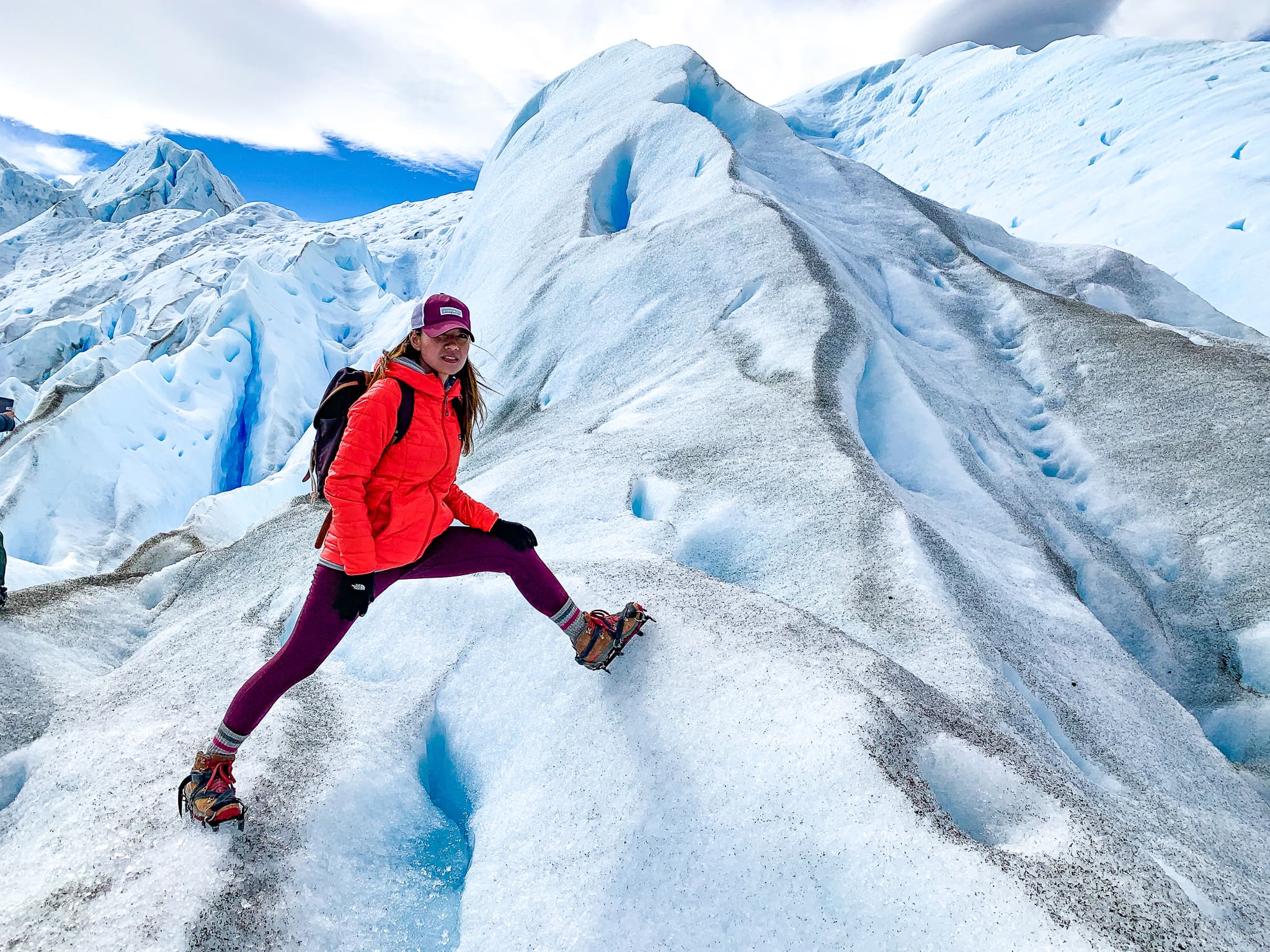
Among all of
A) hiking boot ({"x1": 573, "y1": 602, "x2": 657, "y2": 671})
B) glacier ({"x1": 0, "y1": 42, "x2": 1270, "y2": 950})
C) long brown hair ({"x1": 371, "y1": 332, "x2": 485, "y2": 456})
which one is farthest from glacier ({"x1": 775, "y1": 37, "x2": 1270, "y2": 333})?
long brown hair ({"x1": 371, "y1": 332, "x2": 485, "y2": 456})

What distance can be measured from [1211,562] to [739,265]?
5180mm

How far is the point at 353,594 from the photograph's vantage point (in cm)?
222

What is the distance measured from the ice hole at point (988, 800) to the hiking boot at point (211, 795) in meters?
2.36

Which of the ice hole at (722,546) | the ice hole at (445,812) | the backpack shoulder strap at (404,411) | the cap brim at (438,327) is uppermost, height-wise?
the cap brim at (438,327)

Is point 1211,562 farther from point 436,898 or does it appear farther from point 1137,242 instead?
point 1137,242

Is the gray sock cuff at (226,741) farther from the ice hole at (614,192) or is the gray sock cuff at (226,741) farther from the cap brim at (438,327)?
the ice hole at (614,192)

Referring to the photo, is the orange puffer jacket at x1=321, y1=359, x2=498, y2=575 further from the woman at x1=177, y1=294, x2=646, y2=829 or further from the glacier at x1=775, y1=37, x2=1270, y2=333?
the glacier at x1=775, y1=37, x2=1270, y2=333

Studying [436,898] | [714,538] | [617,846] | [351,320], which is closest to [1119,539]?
[714,538]

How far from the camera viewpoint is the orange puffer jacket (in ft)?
6.86

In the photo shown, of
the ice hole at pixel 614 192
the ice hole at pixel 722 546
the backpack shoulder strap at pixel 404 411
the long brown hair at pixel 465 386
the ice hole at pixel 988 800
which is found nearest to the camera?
the ice hole at pixel 988 800

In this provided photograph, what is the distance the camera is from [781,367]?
19.0ft

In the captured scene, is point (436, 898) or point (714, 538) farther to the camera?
point (714, 538)

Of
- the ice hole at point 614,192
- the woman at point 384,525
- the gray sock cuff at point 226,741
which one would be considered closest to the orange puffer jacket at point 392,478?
the woman at point 384,525

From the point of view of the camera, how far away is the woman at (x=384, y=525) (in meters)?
2.12
